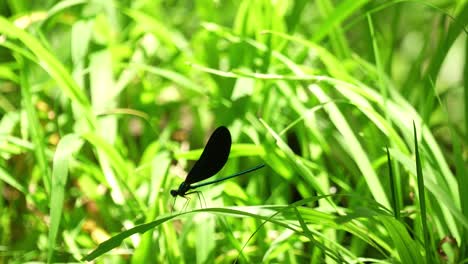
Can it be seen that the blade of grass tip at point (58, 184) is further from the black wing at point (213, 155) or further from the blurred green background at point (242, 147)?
the black wing at point (213, 155)

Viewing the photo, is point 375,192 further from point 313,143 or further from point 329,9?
point 329,9

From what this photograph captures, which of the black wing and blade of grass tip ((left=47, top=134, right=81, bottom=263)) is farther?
blade of grass tip ((left=47, top=134, right=81, bottom=263))

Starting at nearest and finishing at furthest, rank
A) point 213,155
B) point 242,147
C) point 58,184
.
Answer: point 213,155 < point 58,184 < point 242,147

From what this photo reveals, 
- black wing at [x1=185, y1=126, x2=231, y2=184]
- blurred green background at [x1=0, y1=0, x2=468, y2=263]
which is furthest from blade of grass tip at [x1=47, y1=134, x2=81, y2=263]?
black wing at [x1=185, y1=126, x2=231, y2=184]

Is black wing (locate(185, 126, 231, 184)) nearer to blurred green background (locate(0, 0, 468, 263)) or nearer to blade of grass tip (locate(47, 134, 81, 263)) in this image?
blurred green background (locate(0, 0, 468, 263))

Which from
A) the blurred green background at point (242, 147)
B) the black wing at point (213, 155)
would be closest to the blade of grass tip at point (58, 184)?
the blurred green background at point (242, 147)

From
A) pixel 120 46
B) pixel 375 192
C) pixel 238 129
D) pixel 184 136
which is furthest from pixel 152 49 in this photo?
pixel 375 192

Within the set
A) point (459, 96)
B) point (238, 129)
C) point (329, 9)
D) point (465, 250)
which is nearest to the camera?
point (465, 250)
